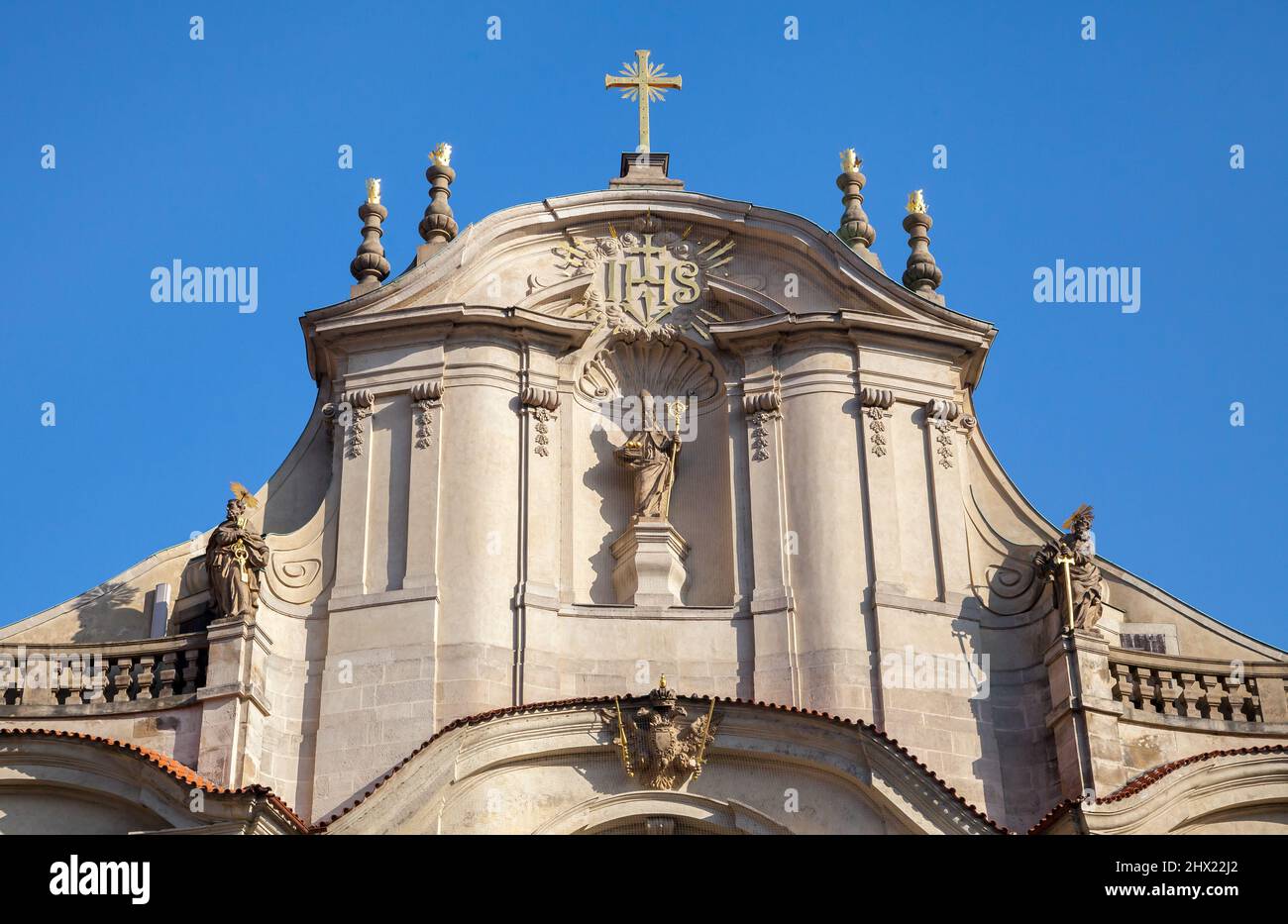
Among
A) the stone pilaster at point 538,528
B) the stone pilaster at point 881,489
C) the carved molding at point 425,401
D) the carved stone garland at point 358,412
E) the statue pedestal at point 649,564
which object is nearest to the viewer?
the stone pilaster at point 538,528

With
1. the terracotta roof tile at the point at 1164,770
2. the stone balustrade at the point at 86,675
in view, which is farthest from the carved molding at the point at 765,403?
the stone balustrade at the point at 86,675

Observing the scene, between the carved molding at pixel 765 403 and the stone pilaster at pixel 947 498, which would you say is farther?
the carved molding at pixel 765 403

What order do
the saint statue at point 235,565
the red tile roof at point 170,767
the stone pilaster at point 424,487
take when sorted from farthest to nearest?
1. the stone pilaster at point 424,487
2. the saint statue at point 235,565
3. the red tile roof at point 170,767

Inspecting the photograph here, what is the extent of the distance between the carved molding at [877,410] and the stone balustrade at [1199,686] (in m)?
3.29

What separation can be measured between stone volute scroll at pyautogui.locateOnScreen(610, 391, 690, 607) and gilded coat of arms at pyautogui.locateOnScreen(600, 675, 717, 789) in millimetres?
2498

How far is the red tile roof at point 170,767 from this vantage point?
63.0ft

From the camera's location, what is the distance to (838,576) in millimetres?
22703

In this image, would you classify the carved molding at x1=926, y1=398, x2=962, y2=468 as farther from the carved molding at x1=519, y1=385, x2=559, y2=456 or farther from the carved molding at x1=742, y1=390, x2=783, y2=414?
the carved molding at x1=519, y1=385, x2=559, y2=456

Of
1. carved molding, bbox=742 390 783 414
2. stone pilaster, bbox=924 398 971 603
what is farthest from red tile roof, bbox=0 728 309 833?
stone pilaster, bbox=924 398 971 603

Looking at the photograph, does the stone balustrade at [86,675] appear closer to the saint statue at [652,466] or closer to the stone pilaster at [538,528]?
the stone pilaster at [538,528]

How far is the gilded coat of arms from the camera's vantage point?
801 inches

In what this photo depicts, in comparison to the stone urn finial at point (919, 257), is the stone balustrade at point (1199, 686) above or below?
below

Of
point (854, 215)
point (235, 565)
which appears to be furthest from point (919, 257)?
point (235, 565)
